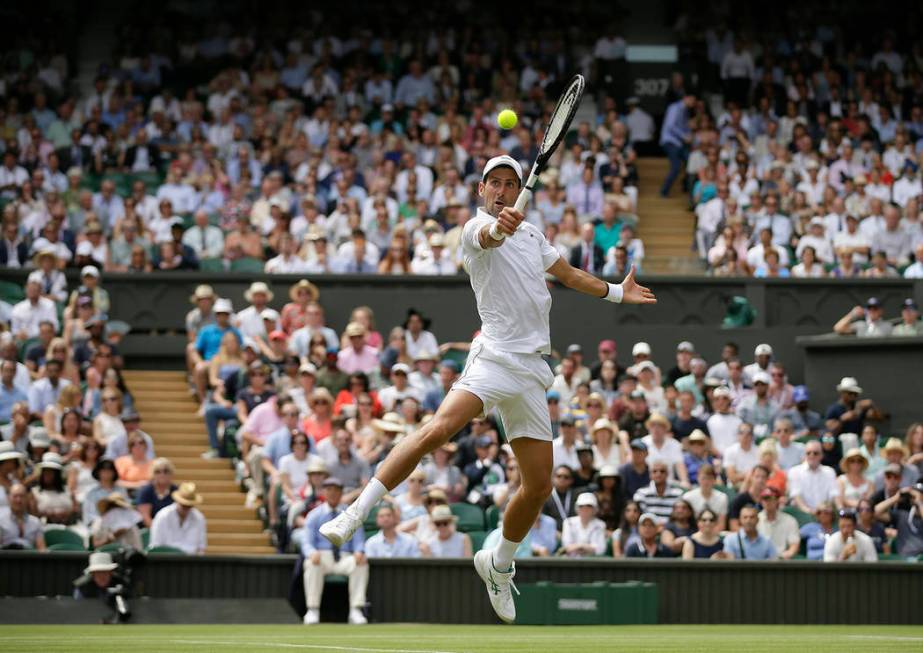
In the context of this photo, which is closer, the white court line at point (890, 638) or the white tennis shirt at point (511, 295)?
the white tennis shirt at point (511, 295)

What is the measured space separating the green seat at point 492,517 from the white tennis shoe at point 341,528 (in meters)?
7.51

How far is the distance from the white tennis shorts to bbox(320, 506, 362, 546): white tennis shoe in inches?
34.5

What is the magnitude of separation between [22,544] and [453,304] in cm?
720

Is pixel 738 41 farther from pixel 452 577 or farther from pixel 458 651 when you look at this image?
pixel 458 651

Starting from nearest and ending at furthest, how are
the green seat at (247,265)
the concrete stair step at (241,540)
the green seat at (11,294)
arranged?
the concrete stair step at (241,540)
the green seat at (11,294)
the green seat at (247,265)

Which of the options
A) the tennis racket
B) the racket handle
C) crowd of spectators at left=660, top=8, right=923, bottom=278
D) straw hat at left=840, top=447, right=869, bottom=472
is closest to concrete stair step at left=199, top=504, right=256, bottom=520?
straw hat at left=840, top=447, right=869, bottom=472

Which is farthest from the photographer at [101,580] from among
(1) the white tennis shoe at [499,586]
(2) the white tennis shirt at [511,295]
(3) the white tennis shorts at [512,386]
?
(2) the white tennis shirt at [511,295]

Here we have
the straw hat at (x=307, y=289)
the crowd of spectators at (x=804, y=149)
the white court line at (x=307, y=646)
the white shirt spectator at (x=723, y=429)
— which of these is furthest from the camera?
the crowd of spectators at (x=804, y=149)

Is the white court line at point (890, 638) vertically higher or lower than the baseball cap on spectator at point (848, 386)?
lower

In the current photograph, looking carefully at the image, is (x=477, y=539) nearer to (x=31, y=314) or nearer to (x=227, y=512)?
(x=227, y=512)

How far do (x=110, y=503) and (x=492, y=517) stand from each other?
364cm

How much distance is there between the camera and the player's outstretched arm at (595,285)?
354 inches

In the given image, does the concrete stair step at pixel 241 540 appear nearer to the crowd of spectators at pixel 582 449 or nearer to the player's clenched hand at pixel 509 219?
the crowd of spectators at pixel 582 449

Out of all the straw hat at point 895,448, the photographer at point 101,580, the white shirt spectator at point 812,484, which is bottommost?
the photographer at point 101,580
